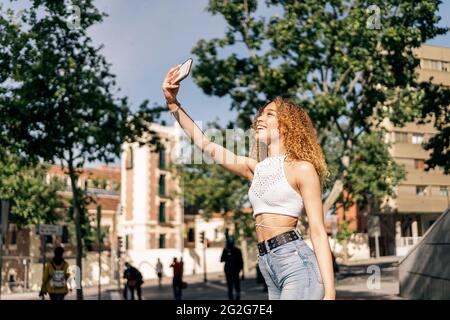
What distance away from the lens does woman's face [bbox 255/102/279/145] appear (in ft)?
9.61

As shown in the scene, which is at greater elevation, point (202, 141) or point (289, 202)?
point (202, 141)

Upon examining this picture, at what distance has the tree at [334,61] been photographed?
20.9 meters

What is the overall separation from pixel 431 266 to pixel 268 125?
12252 mm

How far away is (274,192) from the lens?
8.98ft

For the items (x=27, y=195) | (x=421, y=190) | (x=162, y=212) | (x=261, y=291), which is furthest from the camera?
(x=421, y=190)

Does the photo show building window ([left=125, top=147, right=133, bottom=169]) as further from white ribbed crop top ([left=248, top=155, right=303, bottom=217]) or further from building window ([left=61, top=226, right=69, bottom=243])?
white ribbed crop top ([left=248, top=155, right=303, bottom=217])

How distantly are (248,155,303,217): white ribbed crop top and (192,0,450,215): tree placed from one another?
1773 cm

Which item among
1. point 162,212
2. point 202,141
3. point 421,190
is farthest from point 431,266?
point 421,190

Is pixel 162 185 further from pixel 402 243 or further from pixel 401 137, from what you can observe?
pixel 402 243

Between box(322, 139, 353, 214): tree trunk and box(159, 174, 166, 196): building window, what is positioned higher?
box(159, 174, 166, 196): building window

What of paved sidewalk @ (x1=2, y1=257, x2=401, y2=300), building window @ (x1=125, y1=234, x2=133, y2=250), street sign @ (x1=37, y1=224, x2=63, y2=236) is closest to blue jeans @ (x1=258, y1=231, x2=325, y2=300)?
paved sidewalk @ (x1=2, y1=257, x2=401, y2=300)

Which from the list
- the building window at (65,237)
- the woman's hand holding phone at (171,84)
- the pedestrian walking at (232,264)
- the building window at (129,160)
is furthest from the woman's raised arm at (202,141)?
the building window at (129,160)
